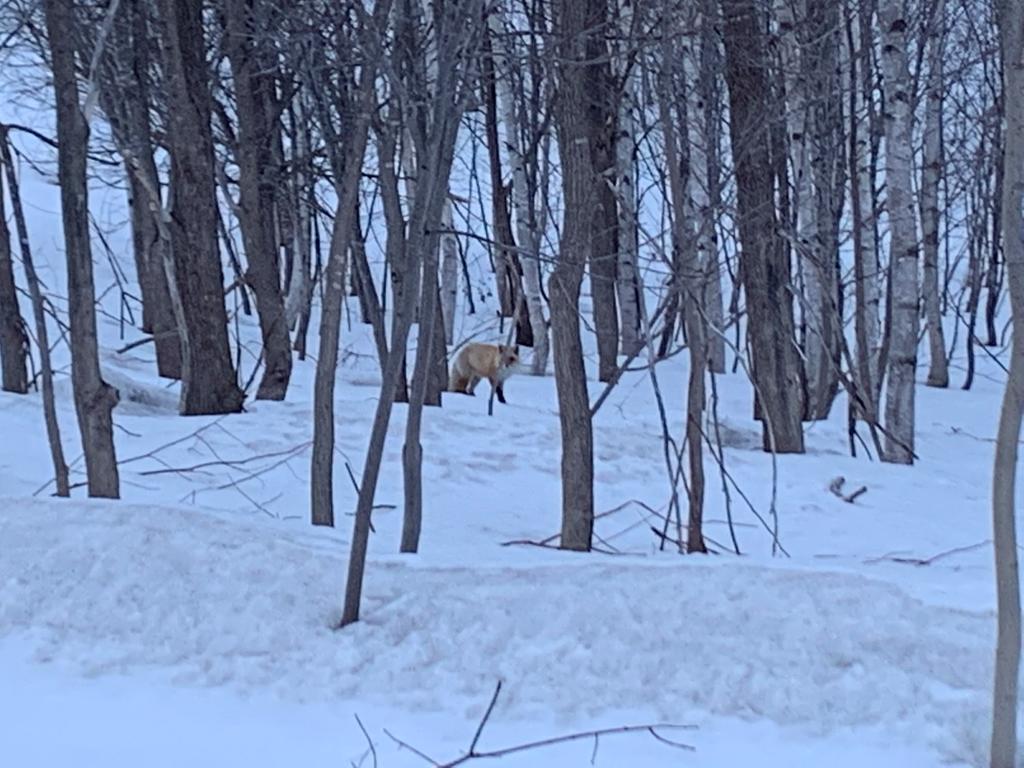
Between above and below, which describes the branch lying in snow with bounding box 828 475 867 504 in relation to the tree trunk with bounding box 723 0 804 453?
below

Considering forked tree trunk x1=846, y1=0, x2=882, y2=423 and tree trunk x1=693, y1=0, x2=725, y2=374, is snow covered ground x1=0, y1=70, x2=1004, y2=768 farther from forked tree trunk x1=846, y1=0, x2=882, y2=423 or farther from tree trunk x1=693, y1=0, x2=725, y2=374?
forked tree trunk x1=846, y1=0, x2=882, y2=423

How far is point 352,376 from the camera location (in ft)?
55.2

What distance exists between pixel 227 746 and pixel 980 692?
1824mm

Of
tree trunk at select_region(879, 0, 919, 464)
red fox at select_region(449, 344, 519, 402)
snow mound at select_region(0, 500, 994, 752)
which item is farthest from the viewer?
red fox at select_region(449, 344, 519, 402)

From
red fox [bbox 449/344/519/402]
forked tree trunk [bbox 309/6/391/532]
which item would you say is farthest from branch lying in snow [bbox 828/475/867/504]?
red fox [bbox 449/344/519/402]

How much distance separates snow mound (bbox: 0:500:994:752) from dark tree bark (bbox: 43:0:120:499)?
86 cm

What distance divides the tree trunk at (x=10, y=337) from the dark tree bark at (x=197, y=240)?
1251 millimetres

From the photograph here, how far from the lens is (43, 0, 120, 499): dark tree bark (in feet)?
16.5

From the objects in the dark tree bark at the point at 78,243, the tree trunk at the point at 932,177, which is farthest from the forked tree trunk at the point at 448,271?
the dark tree bark at the point at 78,243

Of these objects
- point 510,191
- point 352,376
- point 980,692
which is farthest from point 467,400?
point 980,692

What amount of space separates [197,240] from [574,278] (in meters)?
5.03

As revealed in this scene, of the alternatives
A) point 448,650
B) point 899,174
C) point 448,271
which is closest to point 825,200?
point 899,174

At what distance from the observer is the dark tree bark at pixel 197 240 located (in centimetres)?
986

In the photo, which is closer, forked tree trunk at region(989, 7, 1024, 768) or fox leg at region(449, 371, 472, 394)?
forked tree trunk at region(989, 7, 1024, 768)
